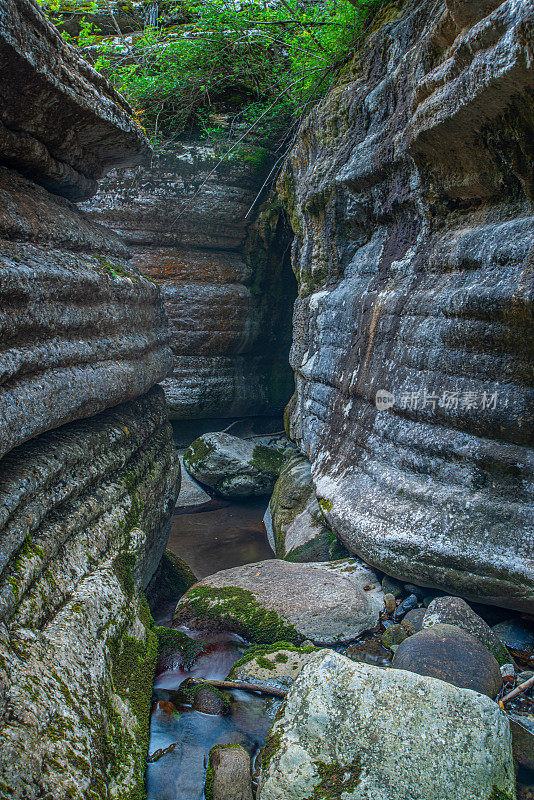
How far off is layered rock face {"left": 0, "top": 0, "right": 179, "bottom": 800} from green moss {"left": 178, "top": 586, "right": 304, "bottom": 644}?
0.35 metres

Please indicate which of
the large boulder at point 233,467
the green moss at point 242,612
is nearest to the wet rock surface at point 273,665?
the green moss at point 242,612

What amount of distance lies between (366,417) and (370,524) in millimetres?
936

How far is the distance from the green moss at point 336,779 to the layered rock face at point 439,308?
1.32 m

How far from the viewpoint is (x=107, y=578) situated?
96.8 inches

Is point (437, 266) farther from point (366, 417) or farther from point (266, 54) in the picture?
point (266, 54)

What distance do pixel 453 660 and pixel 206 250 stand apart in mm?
7086

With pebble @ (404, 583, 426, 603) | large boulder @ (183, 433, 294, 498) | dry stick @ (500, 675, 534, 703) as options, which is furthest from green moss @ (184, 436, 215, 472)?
dry stick @ (500, 675, 534, 703)

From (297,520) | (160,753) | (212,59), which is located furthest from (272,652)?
(212,59)

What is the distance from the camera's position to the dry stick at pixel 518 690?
90.0 inches

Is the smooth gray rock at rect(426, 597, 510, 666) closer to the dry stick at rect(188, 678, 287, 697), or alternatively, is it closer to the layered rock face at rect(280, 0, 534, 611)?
the layered rock face at rect(280, 0, 534, 611)

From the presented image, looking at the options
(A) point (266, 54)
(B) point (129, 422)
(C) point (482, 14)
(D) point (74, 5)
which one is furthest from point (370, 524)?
(D) point (74, 5)

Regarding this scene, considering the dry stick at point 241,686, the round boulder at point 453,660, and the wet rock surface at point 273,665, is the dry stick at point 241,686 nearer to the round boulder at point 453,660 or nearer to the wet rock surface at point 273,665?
the wet rock surface at point 273,665

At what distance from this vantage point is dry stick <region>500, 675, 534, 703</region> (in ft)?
7.50

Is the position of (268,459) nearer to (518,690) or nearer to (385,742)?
(518,690)
